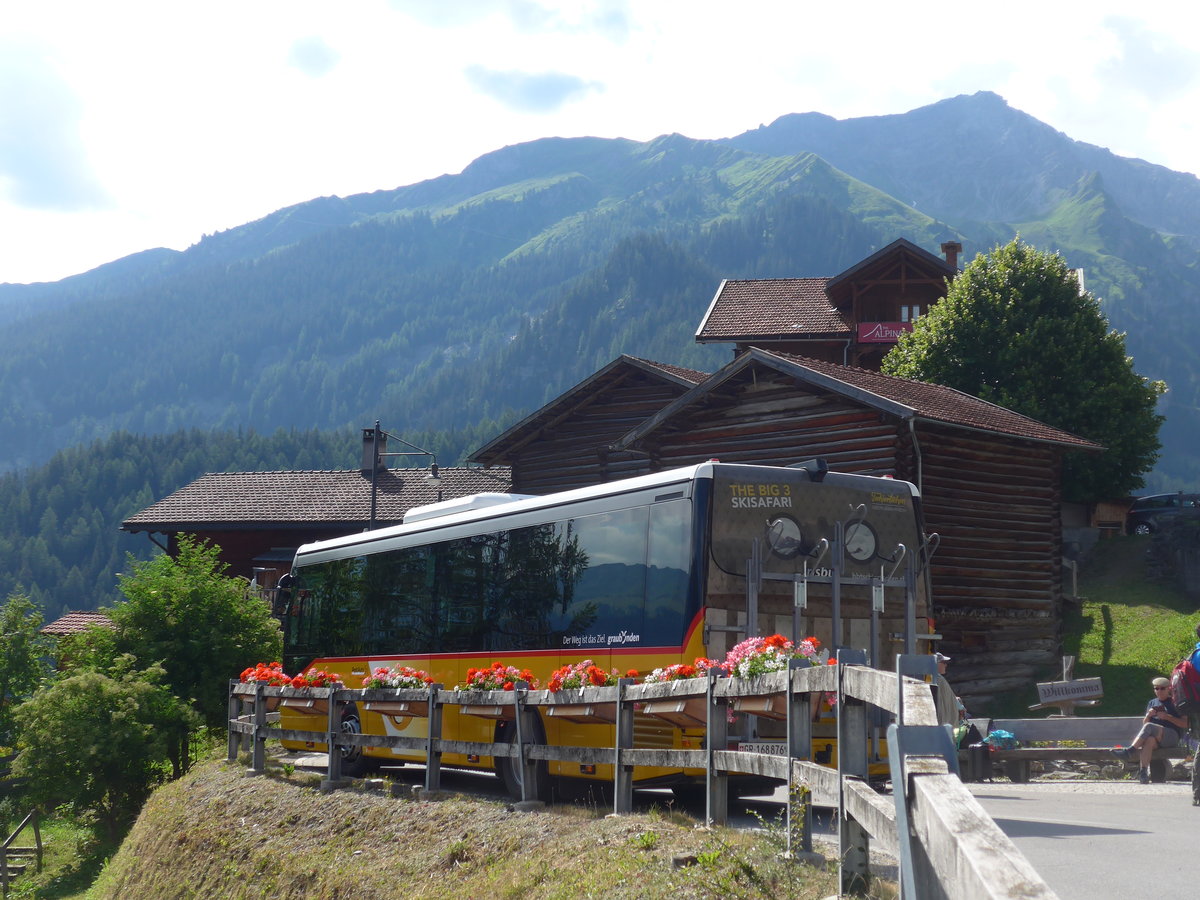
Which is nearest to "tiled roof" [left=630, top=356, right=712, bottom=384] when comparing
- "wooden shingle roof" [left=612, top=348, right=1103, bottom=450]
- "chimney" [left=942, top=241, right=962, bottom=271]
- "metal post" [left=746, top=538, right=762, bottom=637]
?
"wooden shingle roof" [left=612, top=348, right=1103, bottom=450]

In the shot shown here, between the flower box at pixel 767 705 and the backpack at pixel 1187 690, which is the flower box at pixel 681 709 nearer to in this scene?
the flower box at pixel 767 705

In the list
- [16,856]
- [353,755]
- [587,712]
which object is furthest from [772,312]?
[587,712]

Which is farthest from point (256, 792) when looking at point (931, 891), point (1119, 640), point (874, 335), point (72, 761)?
point (874, 335)

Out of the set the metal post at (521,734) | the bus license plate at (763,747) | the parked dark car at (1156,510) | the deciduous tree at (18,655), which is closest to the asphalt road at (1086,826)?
the bus license plate at (763,747)

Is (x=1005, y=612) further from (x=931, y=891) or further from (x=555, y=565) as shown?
(x=931, y=891)

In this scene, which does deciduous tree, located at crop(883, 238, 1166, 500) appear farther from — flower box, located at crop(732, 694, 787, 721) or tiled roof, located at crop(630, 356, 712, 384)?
flower box, located at crop(732, 694, 787, 721)

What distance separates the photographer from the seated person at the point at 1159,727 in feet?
49.9

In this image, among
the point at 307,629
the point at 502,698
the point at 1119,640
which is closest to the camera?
the point at 502,698

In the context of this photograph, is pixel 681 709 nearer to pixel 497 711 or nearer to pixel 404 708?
pixel 497 711

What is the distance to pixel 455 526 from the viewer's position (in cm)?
1524

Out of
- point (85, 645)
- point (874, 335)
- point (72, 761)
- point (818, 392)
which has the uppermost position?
point (874, 335)

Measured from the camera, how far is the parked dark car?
3862 cm

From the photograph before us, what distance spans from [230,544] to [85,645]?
78.4 feet

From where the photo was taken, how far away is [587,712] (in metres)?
10.1
